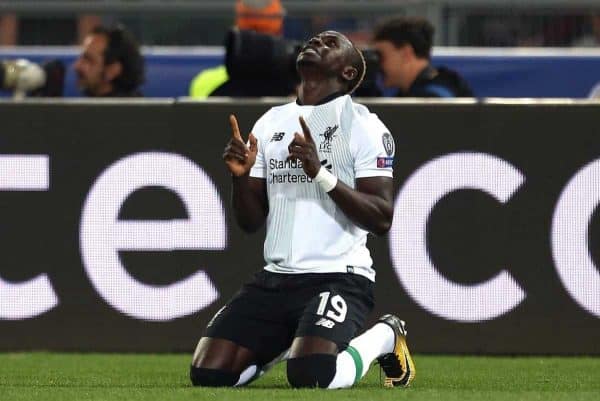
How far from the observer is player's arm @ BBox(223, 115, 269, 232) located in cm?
680

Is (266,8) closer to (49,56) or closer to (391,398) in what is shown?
(49,56)

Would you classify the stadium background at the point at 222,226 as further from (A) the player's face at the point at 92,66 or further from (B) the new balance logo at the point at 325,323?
(B) the new balance logo at the point at 325,323

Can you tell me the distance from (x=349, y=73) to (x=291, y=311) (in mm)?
1094

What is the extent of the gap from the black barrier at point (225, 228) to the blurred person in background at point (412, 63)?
78 cm

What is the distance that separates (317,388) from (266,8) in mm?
4306

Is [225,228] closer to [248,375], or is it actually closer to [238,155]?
[248,375]

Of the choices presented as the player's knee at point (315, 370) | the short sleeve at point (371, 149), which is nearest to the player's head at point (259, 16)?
the short sleeve at point (371, 149)

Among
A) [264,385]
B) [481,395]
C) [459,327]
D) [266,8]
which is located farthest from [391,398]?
[266,8]

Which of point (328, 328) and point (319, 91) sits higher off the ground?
point (319, 91)

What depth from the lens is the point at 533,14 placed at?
1127cm

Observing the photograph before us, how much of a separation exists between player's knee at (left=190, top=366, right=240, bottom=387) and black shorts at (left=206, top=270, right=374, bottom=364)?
16 centimetres

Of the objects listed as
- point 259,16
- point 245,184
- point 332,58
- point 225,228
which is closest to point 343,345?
point 245,184

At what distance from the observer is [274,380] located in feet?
25.1

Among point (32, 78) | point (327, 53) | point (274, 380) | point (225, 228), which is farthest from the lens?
point (32, 78)
